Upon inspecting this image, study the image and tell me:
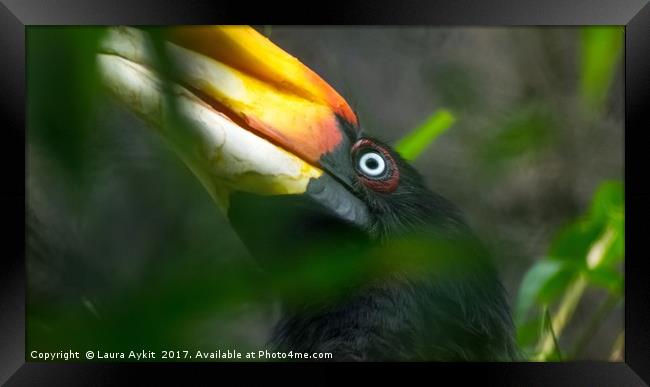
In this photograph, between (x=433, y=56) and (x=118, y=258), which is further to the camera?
(x=433, y=56)

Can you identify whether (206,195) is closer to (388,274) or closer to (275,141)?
(275,141)

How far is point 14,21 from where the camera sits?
4.30ft

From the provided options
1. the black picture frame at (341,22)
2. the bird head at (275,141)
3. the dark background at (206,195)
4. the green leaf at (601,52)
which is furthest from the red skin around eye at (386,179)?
the green leaf at (601,52)

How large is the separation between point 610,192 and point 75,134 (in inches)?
40.2

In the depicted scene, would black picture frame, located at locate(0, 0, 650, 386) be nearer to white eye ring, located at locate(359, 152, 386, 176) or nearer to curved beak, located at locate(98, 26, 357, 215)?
curved beak, located at locate(98, 26, 357, 215)

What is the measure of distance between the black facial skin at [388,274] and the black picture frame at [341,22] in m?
0.09

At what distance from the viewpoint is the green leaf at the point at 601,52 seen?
1.32m

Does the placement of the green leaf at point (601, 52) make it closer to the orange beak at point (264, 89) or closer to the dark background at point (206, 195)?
the dark background at point (206, 195)

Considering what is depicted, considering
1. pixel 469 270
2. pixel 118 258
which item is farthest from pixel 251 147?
pixel 469 270

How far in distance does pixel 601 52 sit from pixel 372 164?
42 cm

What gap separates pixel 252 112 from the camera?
4.14 feet

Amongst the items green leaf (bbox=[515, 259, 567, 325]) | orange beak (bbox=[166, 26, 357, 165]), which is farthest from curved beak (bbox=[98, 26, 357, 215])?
green leaf (bbox=[515, 259, 567, 325])

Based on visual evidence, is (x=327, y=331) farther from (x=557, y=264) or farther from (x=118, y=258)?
(x=118, y=258)

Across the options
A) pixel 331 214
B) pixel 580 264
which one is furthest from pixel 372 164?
pixel 580 264
